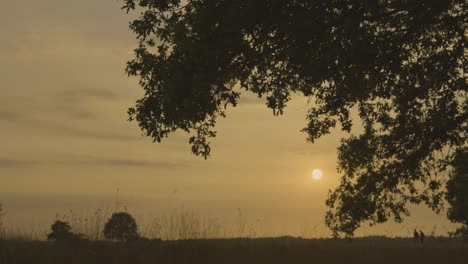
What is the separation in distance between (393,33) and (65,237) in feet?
36.8

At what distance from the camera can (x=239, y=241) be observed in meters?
24.3

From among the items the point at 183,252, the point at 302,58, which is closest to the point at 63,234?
the point at 183,252

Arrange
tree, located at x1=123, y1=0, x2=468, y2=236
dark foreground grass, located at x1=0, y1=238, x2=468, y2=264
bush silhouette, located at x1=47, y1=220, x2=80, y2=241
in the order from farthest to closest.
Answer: bush silhouette, located at x1=47, y1=220, x2=80, y2=241
dark foreground grass, located at x1=0, y1=238, x2=468, y2=264
tree, located at x1=123, y1=0, x2=468, y2=236

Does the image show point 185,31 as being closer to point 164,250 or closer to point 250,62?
point 250,62

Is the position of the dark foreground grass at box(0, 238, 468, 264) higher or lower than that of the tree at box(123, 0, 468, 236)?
lower

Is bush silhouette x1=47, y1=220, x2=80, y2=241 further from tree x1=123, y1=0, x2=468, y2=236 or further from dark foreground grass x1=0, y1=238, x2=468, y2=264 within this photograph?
tree x1=123, y1=0, x2=468, y2=236

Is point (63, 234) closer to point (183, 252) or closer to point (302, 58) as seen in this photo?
point (183, 252)

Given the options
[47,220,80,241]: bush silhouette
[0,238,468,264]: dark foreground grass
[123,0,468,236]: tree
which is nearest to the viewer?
[123,0,468,236]: tree

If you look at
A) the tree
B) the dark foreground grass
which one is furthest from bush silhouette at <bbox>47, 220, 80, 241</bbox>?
the tree

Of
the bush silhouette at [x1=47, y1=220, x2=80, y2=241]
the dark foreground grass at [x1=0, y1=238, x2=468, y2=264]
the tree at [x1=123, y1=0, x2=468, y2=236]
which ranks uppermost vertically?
the tree at [x1=123, y1=0, x2=468, y2=236]

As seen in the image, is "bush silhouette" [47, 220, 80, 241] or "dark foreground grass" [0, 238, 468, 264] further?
"bush silhouette" [47, 220, 80, 241]

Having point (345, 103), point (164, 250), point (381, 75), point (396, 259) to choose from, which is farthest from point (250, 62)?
point (396, 259)

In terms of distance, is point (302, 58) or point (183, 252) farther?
point (183, 252)

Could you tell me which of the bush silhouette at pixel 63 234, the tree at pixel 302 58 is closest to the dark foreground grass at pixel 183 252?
→ the bush silhouette at pixel 63 234
